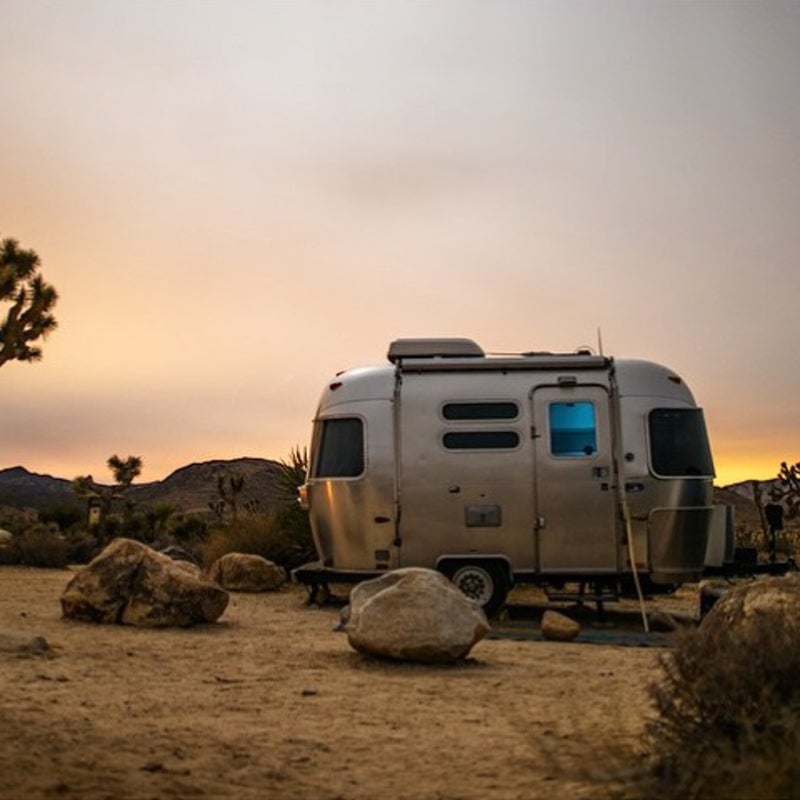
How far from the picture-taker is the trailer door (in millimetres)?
12586

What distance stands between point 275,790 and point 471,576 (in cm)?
793

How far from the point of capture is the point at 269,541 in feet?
61.0

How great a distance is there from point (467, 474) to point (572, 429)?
1420 millimetres

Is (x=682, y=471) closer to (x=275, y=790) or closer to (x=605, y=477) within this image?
(x=605, y=477)

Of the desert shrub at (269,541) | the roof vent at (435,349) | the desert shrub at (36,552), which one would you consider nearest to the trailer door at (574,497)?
the roof vent at (435,349)

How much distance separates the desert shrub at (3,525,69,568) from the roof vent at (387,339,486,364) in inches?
438

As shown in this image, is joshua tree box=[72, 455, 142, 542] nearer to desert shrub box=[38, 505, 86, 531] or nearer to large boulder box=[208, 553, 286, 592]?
desert shrub box=[38, 505, 86, 531]

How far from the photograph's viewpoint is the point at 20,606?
520 inches

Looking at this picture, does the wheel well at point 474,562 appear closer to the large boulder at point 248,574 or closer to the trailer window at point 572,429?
the trailer window at point 572,429

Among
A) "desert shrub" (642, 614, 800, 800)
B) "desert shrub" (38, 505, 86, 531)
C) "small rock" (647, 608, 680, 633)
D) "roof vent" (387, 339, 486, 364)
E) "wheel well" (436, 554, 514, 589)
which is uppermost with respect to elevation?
"roof vent" (387, 339, 486, 364)

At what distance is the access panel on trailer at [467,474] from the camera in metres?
12.6

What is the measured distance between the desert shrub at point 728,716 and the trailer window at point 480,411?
7139 mm

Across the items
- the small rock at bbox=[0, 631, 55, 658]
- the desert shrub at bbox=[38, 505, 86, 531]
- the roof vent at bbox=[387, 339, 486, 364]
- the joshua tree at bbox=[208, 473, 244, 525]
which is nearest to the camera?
the small rock at bbox=[0, 631, 55, 658]

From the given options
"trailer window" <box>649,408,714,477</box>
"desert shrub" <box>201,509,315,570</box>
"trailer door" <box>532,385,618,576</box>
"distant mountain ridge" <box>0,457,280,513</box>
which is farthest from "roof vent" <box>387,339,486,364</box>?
"distant mountain ridge" <box>0,457,280,513</box>
